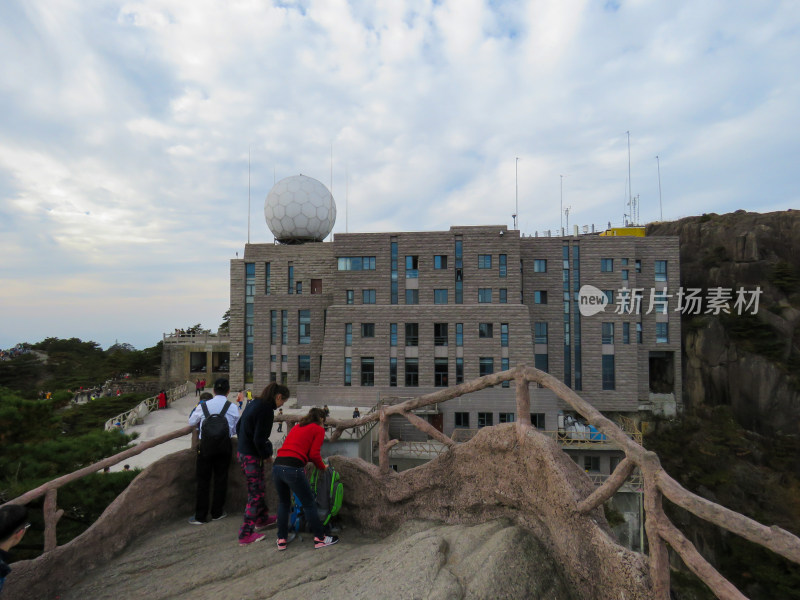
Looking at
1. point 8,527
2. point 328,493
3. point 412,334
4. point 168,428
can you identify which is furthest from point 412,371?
point 8,527

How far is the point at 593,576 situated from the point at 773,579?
2342 cm

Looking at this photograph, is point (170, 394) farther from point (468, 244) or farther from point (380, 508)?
point (380, 508)

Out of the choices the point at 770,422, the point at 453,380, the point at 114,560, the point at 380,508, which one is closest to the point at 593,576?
the point at 380,508

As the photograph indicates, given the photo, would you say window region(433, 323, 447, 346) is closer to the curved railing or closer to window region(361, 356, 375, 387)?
window region(361, 356, 375, 387)

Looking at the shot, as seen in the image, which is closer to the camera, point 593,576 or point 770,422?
point 593,576

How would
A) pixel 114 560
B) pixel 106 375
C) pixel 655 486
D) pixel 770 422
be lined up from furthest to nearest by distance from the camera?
pixel 106 375 → pixel 770 422 → pixel 114 560 → pixel 655 486

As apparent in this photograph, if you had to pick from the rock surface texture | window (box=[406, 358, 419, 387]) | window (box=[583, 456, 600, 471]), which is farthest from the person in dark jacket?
window (box=[583, 456, 600, 471])

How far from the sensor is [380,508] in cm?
474

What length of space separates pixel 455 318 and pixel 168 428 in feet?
50.0

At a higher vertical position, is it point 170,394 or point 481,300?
point 481,300

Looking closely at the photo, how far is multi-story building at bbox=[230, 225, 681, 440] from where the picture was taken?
24.5 m

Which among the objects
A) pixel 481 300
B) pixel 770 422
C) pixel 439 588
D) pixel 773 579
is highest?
pixel 481 300

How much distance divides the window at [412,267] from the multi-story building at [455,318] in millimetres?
92

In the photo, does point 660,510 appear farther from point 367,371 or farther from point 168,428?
point 367,371
